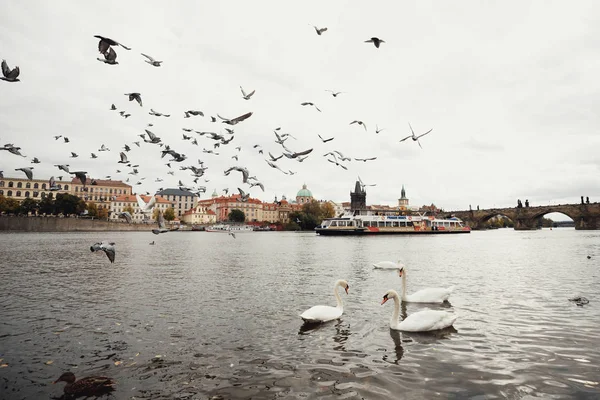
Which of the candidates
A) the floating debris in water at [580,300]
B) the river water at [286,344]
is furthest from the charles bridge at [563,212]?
the floating debris in water at [580,300]

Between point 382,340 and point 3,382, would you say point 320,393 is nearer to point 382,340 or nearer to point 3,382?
point 382,340

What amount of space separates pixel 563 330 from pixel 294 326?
657cm

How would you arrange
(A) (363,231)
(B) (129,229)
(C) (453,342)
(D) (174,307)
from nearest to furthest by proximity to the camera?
(C) (453,342), (D) (174,307), (A) (363,231), (B) (129,229)

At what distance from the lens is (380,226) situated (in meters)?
89.8

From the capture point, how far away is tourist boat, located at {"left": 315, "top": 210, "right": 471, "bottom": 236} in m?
84.2

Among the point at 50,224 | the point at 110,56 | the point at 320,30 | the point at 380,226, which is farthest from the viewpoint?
the point at 380,226

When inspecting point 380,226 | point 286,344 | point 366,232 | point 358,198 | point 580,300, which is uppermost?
point 358,198

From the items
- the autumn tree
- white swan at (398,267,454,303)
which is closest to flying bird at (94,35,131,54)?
white swan at (398,267,454,303)

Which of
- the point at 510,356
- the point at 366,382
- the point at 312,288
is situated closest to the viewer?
the point at 366,382

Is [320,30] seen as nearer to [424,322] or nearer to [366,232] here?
[424,322]

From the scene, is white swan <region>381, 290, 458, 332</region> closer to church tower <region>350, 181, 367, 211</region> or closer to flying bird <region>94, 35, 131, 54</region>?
flying bird <region>94, 35, 131, 54</region>

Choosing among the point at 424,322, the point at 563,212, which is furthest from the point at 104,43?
the point at 563,212

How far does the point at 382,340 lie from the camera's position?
7.77 meters

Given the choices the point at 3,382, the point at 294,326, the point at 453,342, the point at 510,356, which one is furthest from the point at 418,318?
the point at 3,382
